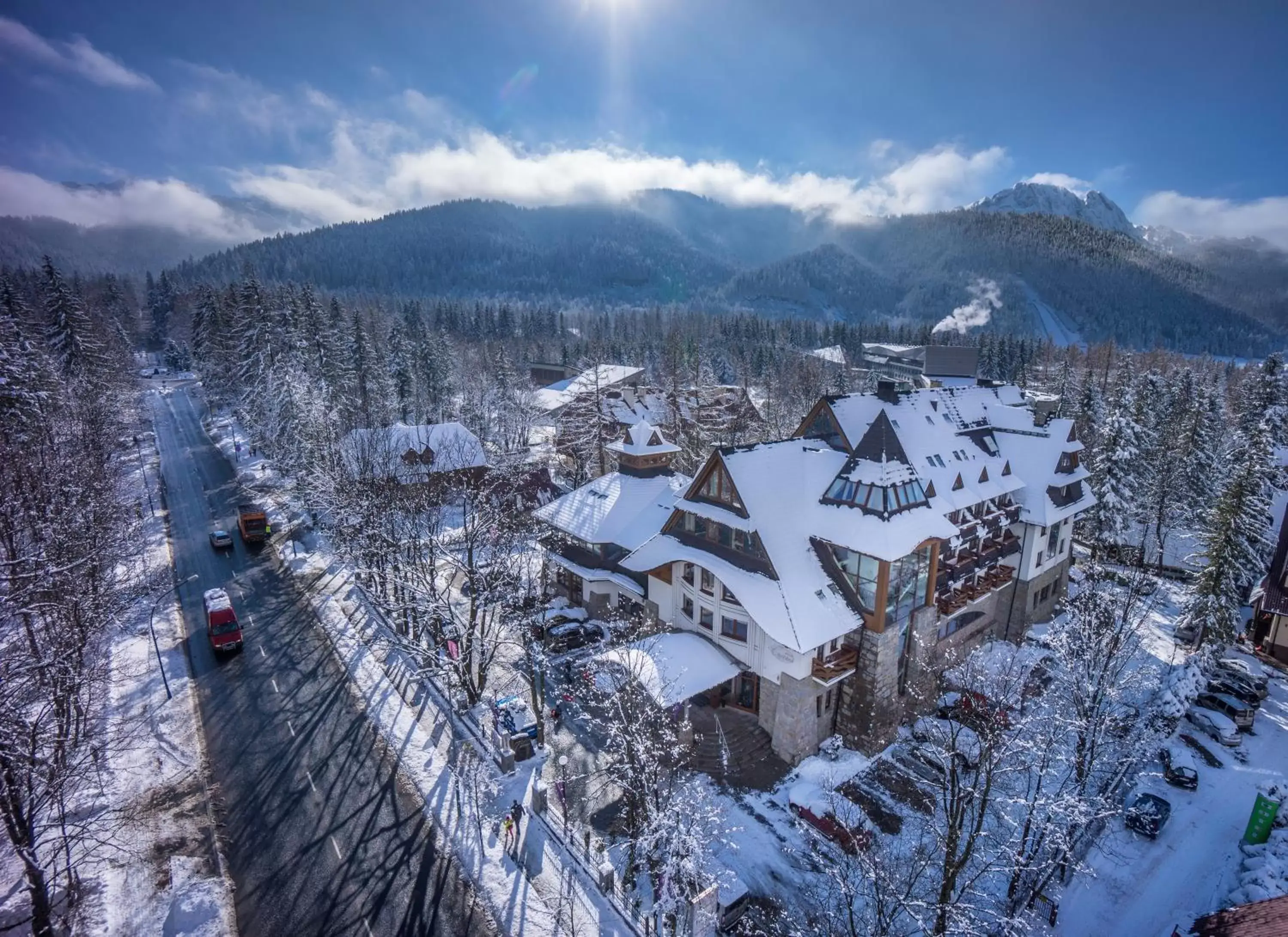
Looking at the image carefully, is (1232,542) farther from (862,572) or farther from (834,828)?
(834,828)

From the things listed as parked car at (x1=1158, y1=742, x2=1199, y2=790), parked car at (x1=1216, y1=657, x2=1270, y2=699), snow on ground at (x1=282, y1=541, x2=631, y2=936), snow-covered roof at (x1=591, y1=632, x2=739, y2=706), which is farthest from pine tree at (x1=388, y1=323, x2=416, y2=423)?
parked car at (x1=1216, y1=657, x2=1270, y2=699)

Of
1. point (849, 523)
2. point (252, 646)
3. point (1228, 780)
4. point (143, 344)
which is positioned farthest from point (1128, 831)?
point (143, 344)

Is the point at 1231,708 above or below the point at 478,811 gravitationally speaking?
below

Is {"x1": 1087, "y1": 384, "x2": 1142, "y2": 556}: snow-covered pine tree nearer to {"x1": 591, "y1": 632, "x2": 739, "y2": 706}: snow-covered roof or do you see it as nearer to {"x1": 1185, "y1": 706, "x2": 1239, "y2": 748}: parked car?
{"x1": 1185, "y1": 706, "x2": 1239, "y2": 748}: parked car

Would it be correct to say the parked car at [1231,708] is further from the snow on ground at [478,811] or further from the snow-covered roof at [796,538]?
the snow on ground at [478,811]

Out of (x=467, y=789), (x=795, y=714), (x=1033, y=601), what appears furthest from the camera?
(x=1033, y=601)

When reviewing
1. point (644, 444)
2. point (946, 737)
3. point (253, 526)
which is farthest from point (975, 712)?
point (253, 526)
